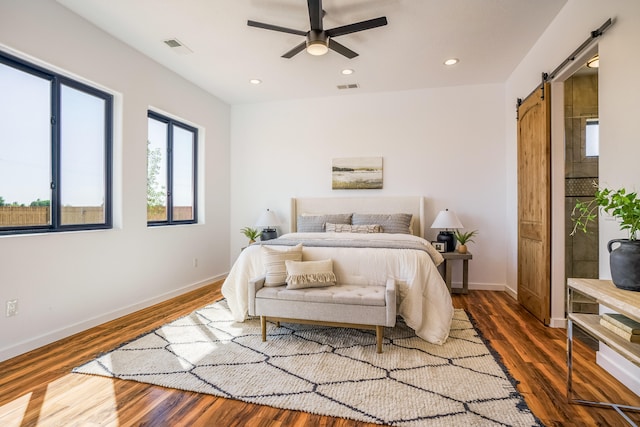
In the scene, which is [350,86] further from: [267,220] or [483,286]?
[483,286]

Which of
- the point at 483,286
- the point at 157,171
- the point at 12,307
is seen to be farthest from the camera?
the point at 483,286

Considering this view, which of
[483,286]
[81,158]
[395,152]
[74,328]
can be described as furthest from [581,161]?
[74,328]

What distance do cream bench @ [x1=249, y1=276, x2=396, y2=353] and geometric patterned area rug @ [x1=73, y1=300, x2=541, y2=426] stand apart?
0.75 ft

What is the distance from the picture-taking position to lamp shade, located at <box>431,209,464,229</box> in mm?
4172

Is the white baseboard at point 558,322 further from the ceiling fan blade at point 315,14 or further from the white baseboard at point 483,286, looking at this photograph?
the ceiling fan blade at point 315,14

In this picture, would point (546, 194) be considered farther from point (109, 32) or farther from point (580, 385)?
point (109, 32)

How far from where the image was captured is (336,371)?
219 cm

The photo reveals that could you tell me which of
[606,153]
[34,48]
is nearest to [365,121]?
[606,153]

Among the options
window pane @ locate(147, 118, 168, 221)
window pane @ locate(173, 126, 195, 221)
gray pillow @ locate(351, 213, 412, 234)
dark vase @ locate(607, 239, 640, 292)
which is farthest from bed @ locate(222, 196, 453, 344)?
window pane @ locate(173, 126, 195, 221)

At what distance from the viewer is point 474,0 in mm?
2672

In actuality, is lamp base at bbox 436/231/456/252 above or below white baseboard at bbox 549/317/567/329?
above

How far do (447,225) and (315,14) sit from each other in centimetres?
293

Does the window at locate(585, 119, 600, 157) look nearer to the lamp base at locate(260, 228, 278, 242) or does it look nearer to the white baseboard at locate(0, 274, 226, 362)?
the lamp base at locate(260, 228, 278, 242)

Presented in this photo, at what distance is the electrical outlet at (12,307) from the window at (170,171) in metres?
1.59
